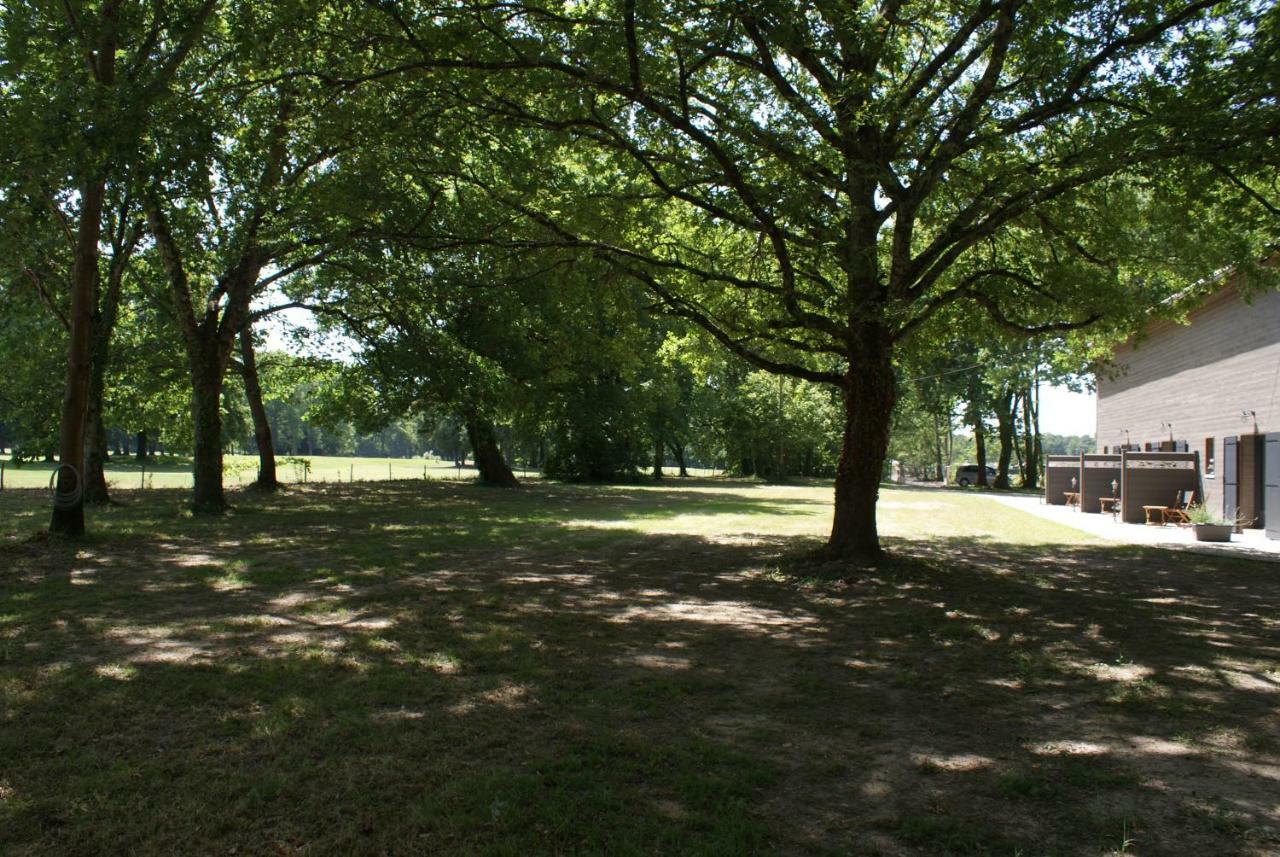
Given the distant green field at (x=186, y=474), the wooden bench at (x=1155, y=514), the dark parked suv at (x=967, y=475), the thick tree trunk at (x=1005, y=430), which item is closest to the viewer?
the wooden bench at (x=1155, y=514)

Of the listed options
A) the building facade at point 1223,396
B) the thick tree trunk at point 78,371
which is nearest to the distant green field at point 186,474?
the thick tree trunk at point 78,371

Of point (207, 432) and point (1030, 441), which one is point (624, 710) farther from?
point (1030, 441)

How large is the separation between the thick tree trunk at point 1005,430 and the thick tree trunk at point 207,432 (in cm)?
4451

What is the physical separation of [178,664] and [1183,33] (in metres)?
11.8

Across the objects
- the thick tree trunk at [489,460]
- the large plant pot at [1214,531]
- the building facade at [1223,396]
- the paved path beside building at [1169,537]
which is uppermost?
the building facade at [1223,396]

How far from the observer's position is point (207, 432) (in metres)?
18.5

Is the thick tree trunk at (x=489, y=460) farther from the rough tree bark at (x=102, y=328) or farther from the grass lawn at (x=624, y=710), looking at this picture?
the grass lawn at (x=624, y=710)

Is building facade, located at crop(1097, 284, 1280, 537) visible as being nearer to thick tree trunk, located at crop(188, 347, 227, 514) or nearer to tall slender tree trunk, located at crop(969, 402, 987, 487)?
thick tree trunk, located at crop(188, 347, 227, 514)

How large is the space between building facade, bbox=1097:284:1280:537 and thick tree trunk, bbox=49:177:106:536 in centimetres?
1679

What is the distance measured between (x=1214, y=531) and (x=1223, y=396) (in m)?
5.33

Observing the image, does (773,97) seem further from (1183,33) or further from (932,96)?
(1183,33)

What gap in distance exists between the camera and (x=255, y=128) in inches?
441

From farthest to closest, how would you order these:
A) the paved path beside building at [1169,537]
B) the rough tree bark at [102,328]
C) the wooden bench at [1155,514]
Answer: the wooden bench at [1155,514]
the rough tree bark at [102,328]
the paved path beside building at [1169,537]

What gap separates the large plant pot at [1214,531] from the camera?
17.1 metres
